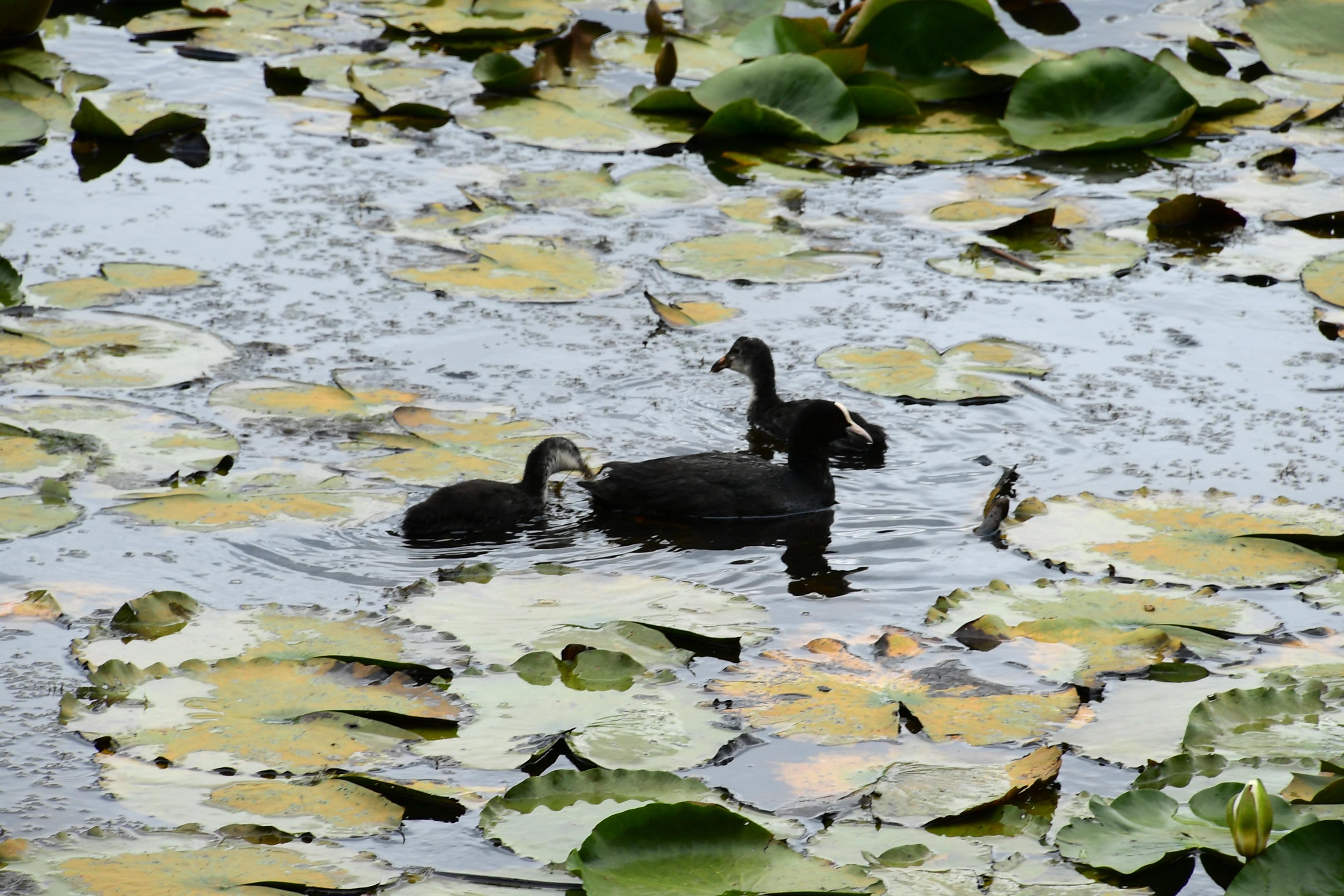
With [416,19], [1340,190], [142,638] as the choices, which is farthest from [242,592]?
[416,19]

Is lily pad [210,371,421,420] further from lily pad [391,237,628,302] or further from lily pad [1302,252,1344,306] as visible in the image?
lily pad [1302,252,1344,306]

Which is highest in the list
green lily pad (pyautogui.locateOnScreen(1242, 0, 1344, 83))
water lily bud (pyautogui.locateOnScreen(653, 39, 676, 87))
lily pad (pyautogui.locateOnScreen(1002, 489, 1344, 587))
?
green lily pad (pyautogui.locateOnScreen(1242, 0, 1344, 83))

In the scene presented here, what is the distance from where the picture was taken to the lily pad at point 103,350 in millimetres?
7711

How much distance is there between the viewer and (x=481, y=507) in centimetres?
654

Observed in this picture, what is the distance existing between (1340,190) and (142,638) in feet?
26.8

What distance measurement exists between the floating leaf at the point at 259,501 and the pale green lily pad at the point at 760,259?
308 cm

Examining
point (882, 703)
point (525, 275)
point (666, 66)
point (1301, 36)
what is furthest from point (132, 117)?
point (1301, 36)

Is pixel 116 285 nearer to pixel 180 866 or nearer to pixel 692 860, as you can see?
pixel 180 866

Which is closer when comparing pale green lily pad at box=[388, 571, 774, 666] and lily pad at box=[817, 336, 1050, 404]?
pale green lily pad at box=[388, 571, 774, 666]

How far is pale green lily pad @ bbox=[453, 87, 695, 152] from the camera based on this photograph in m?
11.5

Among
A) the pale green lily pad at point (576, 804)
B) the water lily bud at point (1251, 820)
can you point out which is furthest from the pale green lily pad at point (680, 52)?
the water lily bud at point (1251, 820)

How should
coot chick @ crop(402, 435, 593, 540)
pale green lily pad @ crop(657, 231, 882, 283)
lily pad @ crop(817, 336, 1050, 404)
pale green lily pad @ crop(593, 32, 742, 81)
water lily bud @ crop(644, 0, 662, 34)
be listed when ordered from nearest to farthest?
coot chick @ crop(402, 435, 593, 540) < lily pad @ crop(817, 336, 1050, 404) < pale green lily pad @ crop(657, 231, 882, 283) < pale green lily pad @ crop(593, 32, 742, 81) < water lily bud @ crop(644, 0, 662, 34)

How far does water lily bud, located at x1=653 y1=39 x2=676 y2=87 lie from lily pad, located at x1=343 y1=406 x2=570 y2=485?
5.35 metres

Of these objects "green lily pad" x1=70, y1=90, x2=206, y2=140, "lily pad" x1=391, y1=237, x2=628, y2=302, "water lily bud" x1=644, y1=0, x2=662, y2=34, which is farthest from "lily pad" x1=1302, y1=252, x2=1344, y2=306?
"green lily pad" x1=70, y1=90, x2=206, y2=140
